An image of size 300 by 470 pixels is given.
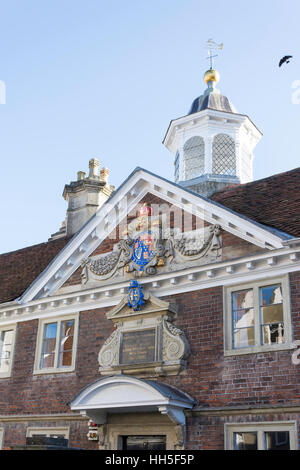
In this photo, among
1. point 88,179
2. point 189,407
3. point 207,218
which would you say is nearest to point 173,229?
point 207,218

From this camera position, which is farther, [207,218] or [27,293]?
[27,293]

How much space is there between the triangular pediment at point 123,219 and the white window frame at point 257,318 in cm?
125

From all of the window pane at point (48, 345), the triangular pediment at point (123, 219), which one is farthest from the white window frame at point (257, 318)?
the window pane at point (48, 345)

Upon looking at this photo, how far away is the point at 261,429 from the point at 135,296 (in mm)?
4622

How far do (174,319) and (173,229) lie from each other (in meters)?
2.38

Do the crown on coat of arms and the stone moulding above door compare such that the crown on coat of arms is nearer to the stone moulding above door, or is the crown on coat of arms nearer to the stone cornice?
the stone cornice

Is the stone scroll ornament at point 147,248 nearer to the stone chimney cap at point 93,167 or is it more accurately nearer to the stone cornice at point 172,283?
the stone cornice at point 172,283

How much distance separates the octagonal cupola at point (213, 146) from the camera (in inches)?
782

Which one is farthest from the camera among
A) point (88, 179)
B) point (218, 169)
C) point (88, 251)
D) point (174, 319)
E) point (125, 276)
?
point (88, 179)

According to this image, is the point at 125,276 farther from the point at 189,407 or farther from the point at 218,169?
the point at 218,169

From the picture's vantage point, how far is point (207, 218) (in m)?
14.3

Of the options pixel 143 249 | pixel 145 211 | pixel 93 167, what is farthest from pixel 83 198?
pixel 143 249

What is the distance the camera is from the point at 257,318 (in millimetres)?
12680

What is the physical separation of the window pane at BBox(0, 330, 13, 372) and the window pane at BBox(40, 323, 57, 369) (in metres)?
1.50
